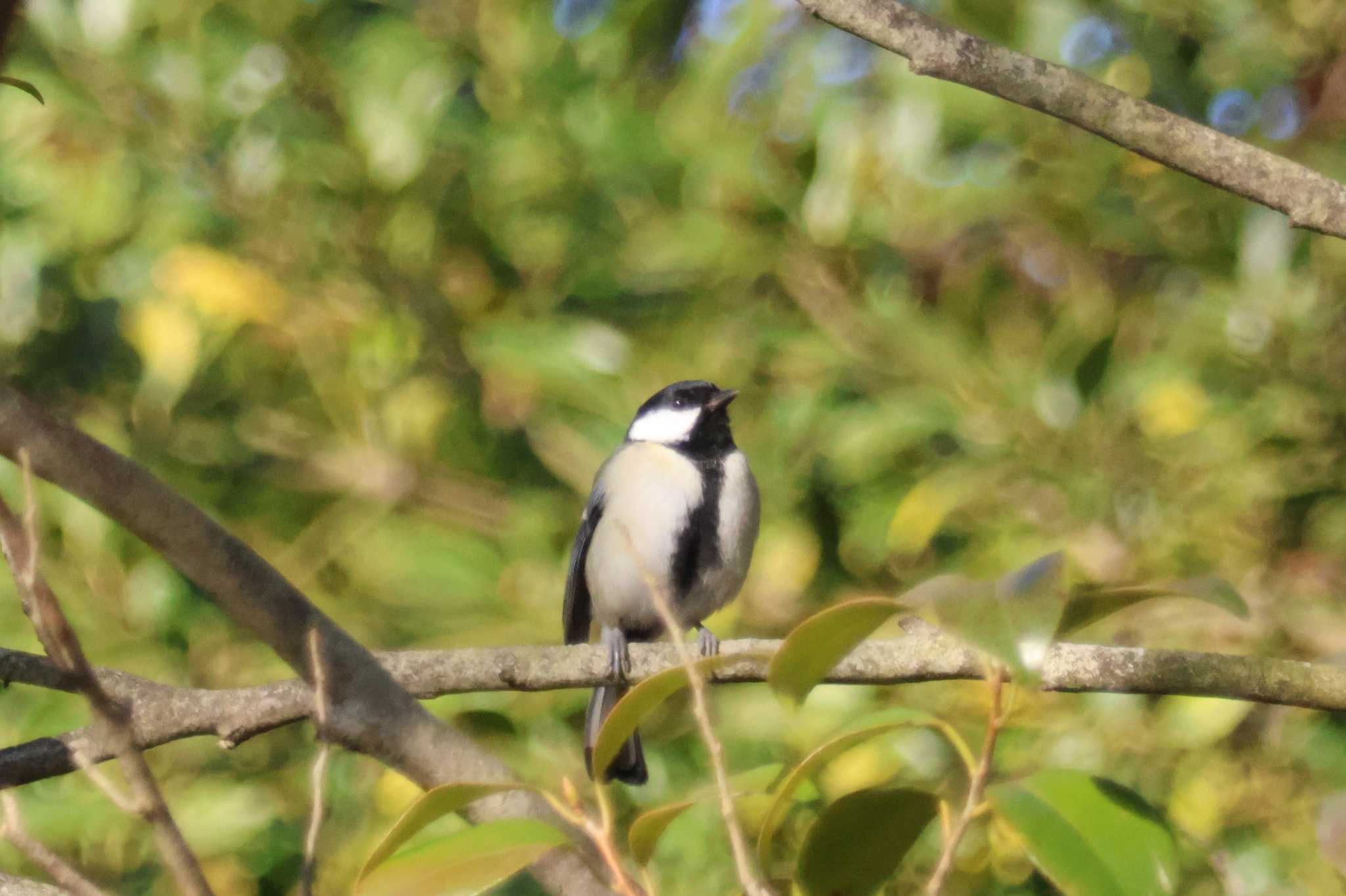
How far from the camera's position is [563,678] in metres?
1.92

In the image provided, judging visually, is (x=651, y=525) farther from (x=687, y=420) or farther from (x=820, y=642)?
(x=820, y=642)

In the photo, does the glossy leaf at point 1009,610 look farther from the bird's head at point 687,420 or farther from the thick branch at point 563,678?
the bird's head at point 687,420

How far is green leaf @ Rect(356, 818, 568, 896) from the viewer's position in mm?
1070

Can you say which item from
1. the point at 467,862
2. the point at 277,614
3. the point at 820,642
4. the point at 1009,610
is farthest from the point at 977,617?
the point at 277,614

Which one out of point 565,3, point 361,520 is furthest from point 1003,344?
point 361,520

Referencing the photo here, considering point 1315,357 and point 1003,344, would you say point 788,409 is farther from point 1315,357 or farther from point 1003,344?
point 1315,357

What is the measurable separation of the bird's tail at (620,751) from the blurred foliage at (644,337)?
0.04 meters

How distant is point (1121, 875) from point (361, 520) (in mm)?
1760

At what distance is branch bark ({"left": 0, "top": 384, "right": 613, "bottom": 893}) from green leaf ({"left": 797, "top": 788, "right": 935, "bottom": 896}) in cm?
18

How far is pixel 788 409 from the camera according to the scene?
8.05ft

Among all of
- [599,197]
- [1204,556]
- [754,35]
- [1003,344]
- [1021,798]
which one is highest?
[754,35]

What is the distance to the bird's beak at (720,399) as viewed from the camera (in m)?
2.75

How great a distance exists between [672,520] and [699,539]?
0.11m

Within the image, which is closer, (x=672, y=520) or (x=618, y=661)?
(x=618, y=661)
